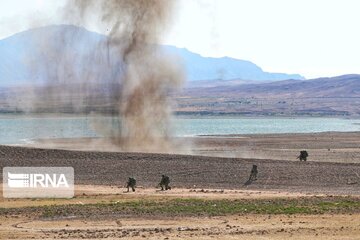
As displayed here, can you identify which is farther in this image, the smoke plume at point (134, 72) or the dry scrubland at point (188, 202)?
the smoke plume at point (134, 72)

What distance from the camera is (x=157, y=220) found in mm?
25094

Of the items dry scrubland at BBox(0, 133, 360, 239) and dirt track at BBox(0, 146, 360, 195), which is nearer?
dry scrubland at BBox(0, 133, 360, 239)

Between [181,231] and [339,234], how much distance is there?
4842mm

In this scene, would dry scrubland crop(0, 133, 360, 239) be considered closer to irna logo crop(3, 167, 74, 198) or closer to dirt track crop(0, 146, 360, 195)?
dirt track crop(0, 146, 360, 195)

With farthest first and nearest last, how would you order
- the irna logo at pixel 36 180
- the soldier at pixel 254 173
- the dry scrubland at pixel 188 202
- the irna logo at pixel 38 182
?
1. the soldier at pixel 254 173
2. the irna logo at pixel 36 180
3. the irna logo at pixel 38 182
4. the dry scrubland at pixel 188 202

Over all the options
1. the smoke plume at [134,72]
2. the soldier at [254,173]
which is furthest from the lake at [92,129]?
the soldier at [254,173]

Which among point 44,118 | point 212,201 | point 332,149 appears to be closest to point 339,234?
point 212,201

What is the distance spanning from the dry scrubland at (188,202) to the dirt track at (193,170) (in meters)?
0.05

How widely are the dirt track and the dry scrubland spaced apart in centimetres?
5

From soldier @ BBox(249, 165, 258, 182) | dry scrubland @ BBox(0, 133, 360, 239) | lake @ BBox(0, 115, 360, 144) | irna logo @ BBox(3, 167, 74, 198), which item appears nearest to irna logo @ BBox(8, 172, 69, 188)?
irna logo @ BBox(3, 167, 74, 198)

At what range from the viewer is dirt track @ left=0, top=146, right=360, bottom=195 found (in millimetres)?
37688

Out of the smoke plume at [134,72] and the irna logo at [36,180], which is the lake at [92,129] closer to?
the smoke plume at [134,72]

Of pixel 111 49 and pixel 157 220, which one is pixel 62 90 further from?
pixel 157 220

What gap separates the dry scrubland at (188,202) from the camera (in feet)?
75.2
